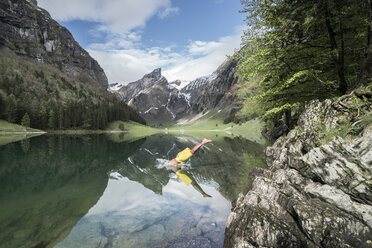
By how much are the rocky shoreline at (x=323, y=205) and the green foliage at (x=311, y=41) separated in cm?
597

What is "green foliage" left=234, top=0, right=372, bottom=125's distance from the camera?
1346 cm

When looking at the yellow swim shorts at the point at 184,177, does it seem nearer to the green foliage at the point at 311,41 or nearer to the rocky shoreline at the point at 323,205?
the rocky shoreline at the point at 323,205

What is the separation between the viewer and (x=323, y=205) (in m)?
7.21

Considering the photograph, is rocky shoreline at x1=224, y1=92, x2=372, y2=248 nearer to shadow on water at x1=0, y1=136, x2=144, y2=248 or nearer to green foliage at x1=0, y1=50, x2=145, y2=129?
shadow on water at x1=0, y1=136, x2=144, y2=248

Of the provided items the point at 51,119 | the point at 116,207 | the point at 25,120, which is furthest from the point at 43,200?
the point at 51,119

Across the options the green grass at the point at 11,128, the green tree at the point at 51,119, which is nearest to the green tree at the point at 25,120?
the green grass at the point at 11,128

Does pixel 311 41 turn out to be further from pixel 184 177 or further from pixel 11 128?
pixel 11 128

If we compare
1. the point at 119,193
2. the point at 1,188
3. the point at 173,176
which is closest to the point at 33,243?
the point at 119,193

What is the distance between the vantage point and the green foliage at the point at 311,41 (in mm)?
13457

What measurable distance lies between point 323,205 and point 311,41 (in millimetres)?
15101

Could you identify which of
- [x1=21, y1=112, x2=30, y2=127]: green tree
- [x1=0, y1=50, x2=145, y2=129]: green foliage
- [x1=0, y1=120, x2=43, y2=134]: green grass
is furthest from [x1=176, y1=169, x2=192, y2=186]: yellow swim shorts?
[x1=0, y1=50, x2=145, y2=129]: green foliage

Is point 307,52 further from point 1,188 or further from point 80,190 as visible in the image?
point 1,188

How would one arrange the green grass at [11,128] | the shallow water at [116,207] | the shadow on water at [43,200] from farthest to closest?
the green grass at [11,128]
the shadow on water at [43,200]
the shallow water at [116,207]

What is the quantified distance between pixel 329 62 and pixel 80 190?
83.4 feet
